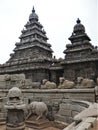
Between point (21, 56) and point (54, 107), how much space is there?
15.5m

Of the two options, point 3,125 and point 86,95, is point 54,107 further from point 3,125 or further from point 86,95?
point 3,125

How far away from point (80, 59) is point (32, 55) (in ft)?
22.4

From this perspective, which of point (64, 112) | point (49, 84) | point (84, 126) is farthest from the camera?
point (49, 84)

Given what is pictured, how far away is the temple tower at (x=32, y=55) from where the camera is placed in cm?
1959

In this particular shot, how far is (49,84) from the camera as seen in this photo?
9.91 metres

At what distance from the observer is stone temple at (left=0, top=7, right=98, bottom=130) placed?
21.6ft

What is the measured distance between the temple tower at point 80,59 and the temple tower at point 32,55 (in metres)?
2.57

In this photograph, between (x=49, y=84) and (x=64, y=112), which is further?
(x=49, y=84)

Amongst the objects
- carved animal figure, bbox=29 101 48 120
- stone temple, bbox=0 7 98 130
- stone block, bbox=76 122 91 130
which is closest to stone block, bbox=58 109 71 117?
stone temple, bbox=0 7 98 130

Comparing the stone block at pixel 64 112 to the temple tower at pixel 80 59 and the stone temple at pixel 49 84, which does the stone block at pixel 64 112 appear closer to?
the stone temple at pixel 49 84

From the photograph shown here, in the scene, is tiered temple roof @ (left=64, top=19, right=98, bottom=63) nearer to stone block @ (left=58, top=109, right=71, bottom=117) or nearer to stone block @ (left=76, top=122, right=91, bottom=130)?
stone block @ (left=58, top=109, right=71, bottom=117)

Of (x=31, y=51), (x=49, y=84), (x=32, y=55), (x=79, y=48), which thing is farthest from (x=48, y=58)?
(x=49, y=84)

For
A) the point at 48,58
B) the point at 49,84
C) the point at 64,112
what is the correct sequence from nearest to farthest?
1. the point at 64,112
2. the point at 49,84
3. the point at 48,58

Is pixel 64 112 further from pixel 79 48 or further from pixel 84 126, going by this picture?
pixel 79 48
